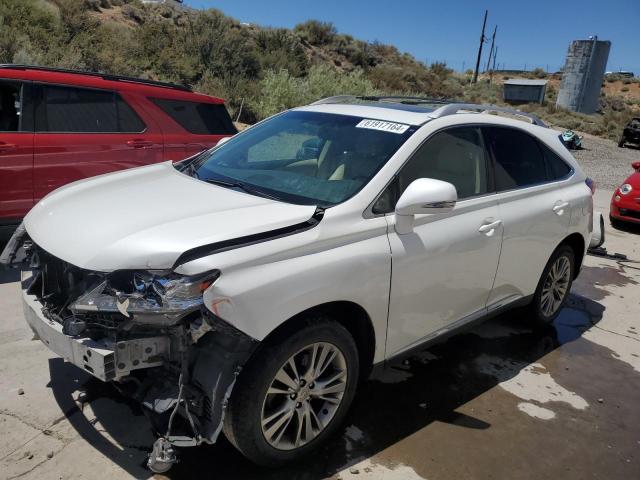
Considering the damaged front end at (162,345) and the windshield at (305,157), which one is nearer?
the damaged front end at (162,345)

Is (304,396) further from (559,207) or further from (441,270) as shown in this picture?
(559,207)

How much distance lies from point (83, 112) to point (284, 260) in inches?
162

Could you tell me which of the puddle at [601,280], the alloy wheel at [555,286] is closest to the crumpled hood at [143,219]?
the alloy wheel at [555,286]

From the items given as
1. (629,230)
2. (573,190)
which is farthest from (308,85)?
(573,190)

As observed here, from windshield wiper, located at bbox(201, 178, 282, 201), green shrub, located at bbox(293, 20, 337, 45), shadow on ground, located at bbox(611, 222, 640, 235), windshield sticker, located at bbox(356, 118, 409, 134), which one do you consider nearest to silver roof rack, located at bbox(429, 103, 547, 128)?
windshield sticker, located at bbox(356, 118, 409, 134)

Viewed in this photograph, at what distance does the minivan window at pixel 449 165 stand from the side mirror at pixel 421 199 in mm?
101

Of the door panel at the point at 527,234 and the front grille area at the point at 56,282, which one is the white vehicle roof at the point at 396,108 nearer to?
the door panel at the point at 527,234

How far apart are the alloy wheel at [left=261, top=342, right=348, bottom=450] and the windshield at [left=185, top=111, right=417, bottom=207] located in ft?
2.66

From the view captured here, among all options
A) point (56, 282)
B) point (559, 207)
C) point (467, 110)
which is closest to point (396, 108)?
point (467, 110)

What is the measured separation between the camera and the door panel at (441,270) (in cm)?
311

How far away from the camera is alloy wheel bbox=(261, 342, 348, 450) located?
8.85ft

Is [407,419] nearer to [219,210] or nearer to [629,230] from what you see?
[219,210]

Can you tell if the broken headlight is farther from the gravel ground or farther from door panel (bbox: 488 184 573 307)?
A: the gravel ground

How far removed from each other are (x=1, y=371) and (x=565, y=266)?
4447 mm
